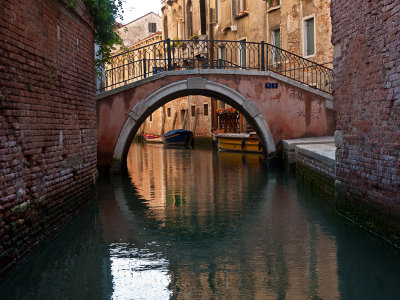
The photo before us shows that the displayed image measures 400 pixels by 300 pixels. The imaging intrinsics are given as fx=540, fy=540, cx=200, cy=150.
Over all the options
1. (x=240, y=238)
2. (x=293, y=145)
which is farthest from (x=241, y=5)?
(x=240, y=238)

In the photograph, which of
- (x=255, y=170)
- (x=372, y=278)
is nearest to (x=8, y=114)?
(x=372, y=278)

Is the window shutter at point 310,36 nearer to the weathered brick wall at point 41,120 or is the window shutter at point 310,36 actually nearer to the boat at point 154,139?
the weathered brick wall at point 41,120

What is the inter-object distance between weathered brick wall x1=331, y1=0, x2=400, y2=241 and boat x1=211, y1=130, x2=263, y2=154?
10.2 meters

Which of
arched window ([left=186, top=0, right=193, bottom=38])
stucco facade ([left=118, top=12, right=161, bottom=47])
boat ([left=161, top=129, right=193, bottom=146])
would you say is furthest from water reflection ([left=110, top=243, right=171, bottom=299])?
stucco facade ([left=118, top=12, right=161, bottom=47])

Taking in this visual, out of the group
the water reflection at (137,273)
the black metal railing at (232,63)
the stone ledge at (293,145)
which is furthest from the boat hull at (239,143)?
the water reflection at (137,273)

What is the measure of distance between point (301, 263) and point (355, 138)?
1.75 meters

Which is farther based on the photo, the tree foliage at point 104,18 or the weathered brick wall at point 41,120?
the tree foliage at point 104,18

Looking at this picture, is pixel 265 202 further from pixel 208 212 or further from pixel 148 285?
pixel 148 285

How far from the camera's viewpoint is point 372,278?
13.9ft

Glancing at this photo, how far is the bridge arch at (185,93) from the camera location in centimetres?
1184

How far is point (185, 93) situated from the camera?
12.8 metres

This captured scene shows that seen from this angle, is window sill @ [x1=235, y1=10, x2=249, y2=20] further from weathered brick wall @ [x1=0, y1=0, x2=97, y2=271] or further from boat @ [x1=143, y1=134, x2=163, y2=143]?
weathered brick wall @ [x1=0, y1=0, x2=97, y2=271]

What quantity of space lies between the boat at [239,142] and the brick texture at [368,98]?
1028 cm

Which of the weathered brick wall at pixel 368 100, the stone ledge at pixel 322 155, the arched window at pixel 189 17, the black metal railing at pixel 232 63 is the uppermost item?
the arched window at pixel 189 17
